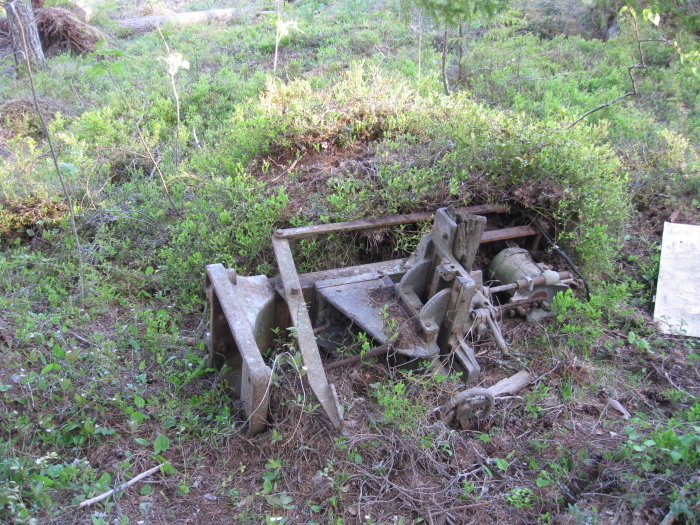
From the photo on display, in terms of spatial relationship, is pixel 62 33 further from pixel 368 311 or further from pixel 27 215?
pixel 368 311

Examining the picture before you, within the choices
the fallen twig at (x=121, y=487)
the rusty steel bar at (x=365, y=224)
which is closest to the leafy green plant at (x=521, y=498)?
the fallen twig at (x=121, y=487)

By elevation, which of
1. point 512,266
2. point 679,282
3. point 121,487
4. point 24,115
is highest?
point 24,115

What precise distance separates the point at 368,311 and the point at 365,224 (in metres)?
0.88

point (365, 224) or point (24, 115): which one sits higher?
point (24, 115)

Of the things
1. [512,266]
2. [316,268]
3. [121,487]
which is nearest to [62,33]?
[316,268]

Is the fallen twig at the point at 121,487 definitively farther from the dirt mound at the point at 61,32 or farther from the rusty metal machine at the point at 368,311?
the dirt mound at the point at 61,32

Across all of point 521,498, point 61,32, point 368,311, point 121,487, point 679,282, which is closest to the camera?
point 121,487

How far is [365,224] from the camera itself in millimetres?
4020

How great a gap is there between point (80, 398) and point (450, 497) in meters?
2.02

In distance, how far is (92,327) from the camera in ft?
Result: 12.0

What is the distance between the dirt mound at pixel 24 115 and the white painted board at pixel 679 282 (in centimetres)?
698

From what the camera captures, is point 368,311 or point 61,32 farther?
point 61,32

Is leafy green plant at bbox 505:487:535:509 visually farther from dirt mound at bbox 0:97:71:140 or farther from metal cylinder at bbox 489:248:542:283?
Result: dirt mound at bbox 0:97:71:140

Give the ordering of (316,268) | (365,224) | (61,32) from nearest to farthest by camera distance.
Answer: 1. (365,224)
2. (316,268)
3. (61,32)
